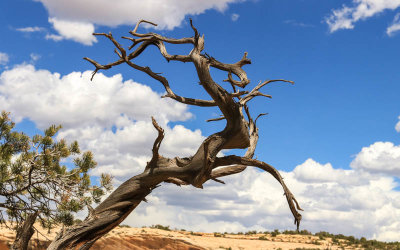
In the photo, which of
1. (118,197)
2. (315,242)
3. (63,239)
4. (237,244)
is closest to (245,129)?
(118,197)

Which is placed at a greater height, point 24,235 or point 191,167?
point 191,167

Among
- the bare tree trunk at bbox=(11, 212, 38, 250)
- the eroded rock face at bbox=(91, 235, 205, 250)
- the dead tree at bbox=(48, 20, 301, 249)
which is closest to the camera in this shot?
the dead tree at bbox=(48, 20, 301, 249)

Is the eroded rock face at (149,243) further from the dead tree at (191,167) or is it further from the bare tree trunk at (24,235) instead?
the dead tree at (191,167)

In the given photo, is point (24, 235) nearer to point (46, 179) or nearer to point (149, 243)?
point (46, 179)

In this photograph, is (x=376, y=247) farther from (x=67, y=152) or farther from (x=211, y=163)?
(x=211, y=163)

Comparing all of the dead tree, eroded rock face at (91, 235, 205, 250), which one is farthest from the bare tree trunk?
eroded rock face at (91, 235, 205, 250)

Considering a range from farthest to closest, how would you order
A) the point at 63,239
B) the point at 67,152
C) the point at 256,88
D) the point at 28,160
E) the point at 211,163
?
the point at 67,152, the point at 28,160, the point at 256,88, the point at 63,239, the point at 211,163

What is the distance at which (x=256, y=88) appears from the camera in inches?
364

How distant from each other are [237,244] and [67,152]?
37.4ft

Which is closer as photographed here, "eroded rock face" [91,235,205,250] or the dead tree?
the dead tree

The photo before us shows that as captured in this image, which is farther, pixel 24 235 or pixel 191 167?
pixel 24 235

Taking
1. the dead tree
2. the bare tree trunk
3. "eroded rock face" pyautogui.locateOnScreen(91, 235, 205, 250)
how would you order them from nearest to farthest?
the dead tree
the bare tree trunk
"eroded rock face" pyautogui.locateOnScreen(91, 235, 205, 250)

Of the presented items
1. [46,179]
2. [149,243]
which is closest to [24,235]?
[46,179]

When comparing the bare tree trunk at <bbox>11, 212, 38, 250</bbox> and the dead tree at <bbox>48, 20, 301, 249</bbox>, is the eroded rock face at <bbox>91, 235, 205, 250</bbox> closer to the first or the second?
the bare tree trunk at <bbox>11, 212, 38, 250</bbox>
